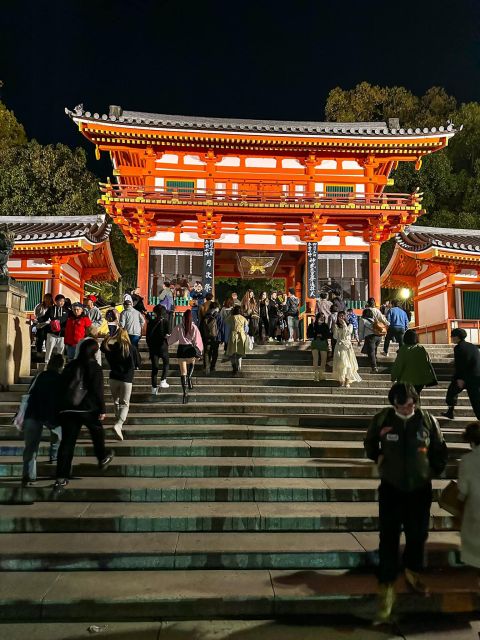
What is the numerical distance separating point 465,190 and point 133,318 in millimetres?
28569

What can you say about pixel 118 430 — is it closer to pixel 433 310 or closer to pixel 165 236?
pixel 165 236

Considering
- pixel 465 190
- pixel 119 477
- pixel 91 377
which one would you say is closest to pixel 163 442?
pixel 119 477

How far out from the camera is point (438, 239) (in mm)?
20266

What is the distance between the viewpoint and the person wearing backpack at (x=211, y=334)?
33.5ft

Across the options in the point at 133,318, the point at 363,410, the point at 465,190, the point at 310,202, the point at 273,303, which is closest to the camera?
the point at 363,410

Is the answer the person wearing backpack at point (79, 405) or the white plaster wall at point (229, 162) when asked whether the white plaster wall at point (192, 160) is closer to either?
the white plaster wall at point (229, 162)

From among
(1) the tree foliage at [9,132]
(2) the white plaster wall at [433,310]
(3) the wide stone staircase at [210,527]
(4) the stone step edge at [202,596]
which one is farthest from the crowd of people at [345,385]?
(1) the tree foliage at [9,132]

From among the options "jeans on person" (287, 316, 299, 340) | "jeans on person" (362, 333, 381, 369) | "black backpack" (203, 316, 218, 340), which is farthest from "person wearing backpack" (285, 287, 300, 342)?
"black backpack" (203, 316, 218, 340)

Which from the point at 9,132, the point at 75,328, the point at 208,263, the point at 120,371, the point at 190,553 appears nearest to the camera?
the point at 190,553

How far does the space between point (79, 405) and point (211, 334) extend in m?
4.95

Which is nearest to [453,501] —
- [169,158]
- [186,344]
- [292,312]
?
[186,344]

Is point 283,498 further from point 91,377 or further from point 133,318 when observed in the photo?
point 133,318

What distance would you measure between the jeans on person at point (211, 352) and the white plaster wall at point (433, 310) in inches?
475

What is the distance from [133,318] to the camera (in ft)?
33.1
